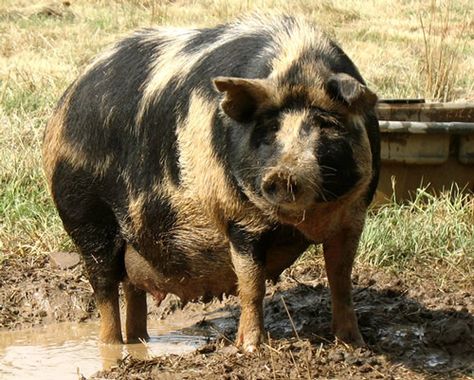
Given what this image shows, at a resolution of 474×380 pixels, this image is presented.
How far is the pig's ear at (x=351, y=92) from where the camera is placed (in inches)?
182

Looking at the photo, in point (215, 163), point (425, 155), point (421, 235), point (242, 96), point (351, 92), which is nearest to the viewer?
point (351, 92)

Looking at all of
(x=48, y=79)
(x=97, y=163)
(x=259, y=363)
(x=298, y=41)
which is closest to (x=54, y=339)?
(x=97, y=163)

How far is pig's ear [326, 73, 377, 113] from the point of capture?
462 centimetres

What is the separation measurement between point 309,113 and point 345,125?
0.18 meters

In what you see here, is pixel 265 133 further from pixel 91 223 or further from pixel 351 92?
pixel 91 223

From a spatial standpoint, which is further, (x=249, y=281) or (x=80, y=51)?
(x=80, y=51)

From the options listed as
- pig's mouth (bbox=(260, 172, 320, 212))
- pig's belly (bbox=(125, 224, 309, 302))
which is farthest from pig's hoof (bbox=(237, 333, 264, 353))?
pig's mouth (bbox=(260, 172, 320, 212))

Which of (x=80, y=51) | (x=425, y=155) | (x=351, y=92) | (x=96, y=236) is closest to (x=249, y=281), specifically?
(x=351, y=92)

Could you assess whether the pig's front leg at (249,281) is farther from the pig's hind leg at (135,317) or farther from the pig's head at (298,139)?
the pig's hind leg at (135,317)

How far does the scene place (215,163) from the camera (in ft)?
16.7

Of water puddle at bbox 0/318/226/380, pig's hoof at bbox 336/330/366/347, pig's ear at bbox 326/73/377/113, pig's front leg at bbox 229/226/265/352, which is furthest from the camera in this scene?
water puddle at bbox 0/318/226/380

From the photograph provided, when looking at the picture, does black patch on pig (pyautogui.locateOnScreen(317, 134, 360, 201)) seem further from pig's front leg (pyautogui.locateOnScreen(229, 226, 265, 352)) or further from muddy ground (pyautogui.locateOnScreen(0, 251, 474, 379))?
Result: muddy ground (pyautogui.locateOnScreen(0, 251, 474, 379))

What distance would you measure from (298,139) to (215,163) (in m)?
0.61

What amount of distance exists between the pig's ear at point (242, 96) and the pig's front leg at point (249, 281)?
59cm
